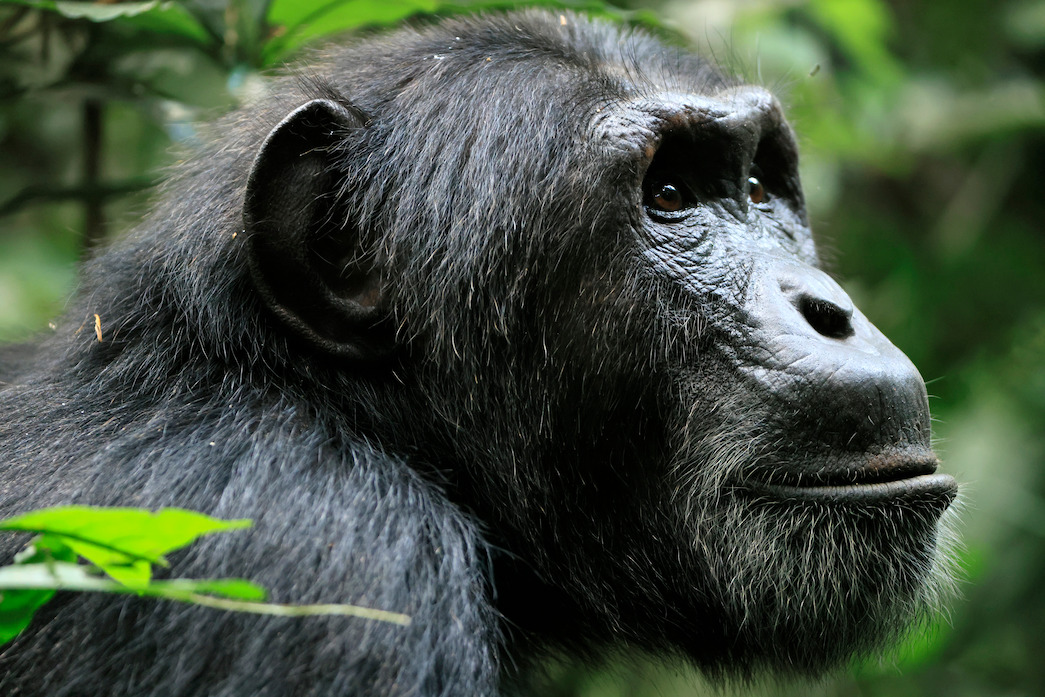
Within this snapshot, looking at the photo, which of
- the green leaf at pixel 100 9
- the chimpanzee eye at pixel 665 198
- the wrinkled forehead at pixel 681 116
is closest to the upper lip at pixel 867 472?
the chimpanzee eye at pixel 665 198

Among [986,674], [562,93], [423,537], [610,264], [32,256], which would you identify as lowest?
[986,674]

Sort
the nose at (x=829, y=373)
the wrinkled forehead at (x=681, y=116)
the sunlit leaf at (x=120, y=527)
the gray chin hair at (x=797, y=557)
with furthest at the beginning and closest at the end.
Answer: the wrinkled forehead at (x=681, y=116) → the gray chin hair at (x=797, y=557) → the nose at (x=829, y=373) → the sunlit leaf at (x=120, y=527)

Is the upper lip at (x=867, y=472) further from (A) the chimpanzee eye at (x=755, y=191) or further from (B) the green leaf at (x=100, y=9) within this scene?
(B) the green leaf at (x=100, y=9)

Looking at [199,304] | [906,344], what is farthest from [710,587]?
[906,344]

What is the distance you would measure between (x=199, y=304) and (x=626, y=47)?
161cm

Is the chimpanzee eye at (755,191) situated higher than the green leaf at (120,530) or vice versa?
the chimpanzee eye at (755,191)

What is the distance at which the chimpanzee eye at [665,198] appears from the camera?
296 centimetres

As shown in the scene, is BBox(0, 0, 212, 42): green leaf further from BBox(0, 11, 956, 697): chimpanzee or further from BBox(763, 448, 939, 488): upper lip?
BBox(763, 448, 939, 488): upper lip

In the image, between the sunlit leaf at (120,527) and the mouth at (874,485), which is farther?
the mouth at (874,485)

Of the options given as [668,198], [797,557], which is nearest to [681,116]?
[668,198]

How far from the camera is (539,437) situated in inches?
111

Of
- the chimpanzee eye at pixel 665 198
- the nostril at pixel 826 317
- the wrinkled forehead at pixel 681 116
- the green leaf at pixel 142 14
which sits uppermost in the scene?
the wrinkled forehead at pixel 681 116

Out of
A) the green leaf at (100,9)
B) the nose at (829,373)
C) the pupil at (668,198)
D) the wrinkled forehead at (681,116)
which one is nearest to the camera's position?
the nose at (829,373)

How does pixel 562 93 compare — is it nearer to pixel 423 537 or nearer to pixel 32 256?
pixel 423 537
